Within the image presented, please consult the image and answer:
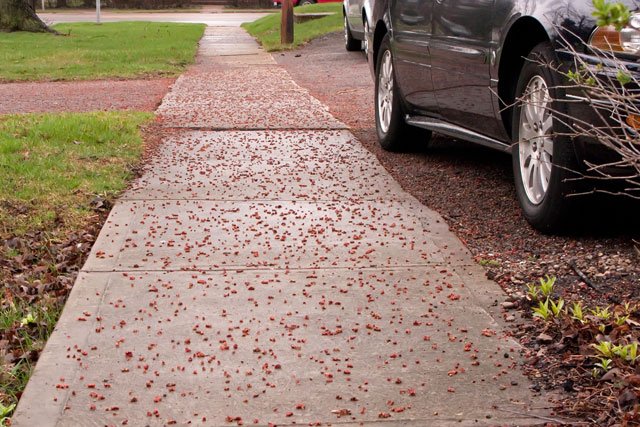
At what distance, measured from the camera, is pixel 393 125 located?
728 cm

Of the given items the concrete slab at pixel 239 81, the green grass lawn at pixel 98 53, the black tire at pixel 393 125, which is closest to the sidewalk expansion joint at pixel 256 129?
the black tire at pixel 393 125

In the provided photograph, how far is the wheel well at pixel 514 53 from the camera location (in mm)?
4996

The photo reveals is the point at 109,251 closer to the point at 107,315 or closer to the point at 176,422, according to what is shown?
the point at 107,315

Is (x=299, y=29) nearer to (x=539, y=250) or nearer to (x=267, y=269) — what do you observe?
(x=539, y=250)

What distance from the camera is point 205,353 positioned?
3.57m

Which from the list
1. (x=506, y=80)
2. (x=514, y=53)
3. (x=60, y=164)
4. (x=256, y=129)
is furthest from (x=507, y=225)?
(x=256, y=129)

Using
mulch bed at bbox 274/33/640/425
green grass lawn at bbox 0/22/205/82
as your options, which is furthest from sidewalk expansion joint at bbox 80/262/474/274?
green grass lawn at bbox 0/22/205/82

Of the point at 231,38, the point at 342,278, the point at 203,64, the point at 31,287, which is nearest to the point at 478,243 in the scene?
the point at 342,278

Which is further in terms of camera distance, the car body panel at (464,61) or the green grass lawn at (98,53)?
the green grass lawn at (98,53)

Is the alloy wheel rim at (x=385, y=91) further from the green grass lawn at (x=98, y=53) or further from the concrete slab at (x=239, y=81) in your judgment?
the green grass lawn at (x=98, y=53)

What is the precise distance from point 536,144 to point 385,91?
109 inches

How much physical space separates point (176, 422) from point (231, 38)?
21.4 m

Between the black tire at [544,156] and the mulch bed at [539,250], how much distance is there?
12cm

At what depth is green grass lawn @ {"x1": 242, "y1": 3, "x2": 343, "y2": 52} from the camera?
20609 mm
